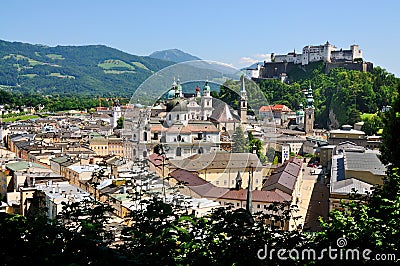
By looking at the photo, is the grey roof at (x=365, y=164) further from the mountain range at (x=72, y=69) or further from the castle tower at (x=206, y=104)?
the mountain range at (x=72, y=69)

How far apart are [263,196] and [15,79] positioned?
139374mm

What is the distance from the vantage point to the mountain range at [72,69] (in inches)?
5128

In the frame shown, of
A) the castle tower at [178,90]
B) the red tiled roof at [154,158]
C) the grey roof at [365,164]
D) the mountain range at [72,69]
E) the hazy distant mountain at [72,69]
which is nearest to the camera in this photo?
the castle tower at [178,90]

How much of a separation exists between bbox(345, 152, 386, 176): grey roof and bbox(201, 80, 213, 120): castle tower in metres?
9.52

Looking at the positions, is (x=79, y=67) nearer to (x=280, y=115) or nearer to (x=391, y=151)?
(x=280, y=115)

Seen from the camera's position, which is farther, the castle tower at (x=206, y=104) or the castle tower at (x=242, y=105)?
the castle tower at (x=206, y=104)

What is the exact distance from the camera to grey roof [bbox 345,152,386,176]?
1506 cm

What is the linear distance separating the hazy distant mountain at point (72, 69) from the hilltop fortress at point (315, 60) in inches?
2242

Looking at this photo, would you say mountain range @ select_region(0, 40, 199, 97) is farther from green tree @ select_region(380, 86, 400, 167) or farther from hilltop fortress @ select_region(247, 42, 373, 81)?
green tree @ select_region(380, 86, 400, 167)

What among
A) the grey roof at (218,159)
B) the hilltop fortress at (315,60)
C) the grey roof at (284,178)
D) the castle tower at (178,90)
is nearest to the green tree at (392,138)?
the grey roof at (218,159)

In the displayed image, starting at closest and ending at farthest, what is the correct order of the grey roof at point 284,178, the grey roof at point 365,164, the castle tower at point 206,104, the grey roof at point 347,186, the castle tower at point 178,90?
the castle tower at point 206,104, the castle tower at point 178,90, the grey roof at point 347,186, the grey roof at point 365,164, the grey roof at point 284,178

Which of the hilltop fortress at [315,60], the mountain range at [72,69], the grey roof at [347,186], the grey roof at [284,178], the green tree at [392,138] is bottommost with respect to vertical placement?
the grey roof at [284,178]

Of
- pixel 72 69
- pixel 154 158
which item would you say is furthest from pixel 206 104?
pixel 72 69

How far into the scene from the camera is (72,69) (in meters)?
156
